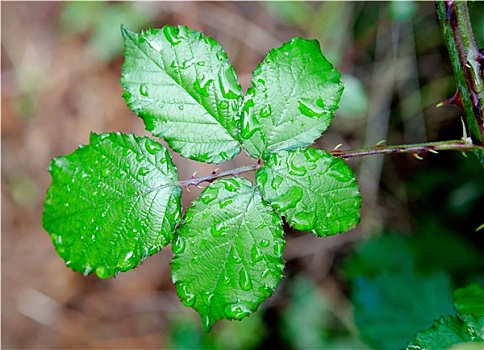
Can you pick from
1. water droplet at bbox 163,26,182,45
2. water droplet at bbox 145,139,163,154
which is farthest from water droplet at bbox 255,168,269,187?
water droplet at bbox 163,26,182,45

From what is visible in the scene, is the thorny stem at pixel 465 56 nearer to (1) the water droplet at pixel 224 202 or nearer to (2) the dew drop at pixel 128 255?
(1) the water droplet at pixel 224 202

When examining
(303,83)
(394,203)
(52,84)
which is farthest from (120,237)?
(52,84)

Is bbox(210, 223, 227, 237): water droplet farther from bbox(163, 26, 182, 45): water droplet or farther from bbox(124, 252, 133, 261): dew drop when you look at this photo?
bbox(163, 26, 182, 45): water droplet

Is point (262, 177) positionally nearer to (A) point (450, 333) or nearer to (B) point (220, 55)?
(B) point (220, 55)

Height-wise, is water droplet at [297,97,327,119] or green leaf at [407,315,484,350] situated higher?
water droplet at [297,97,327,119]

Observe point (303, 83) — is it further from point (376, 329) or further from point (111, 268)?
point (376, 329)

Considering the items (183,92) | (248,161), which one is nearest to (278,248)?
(183,92)
